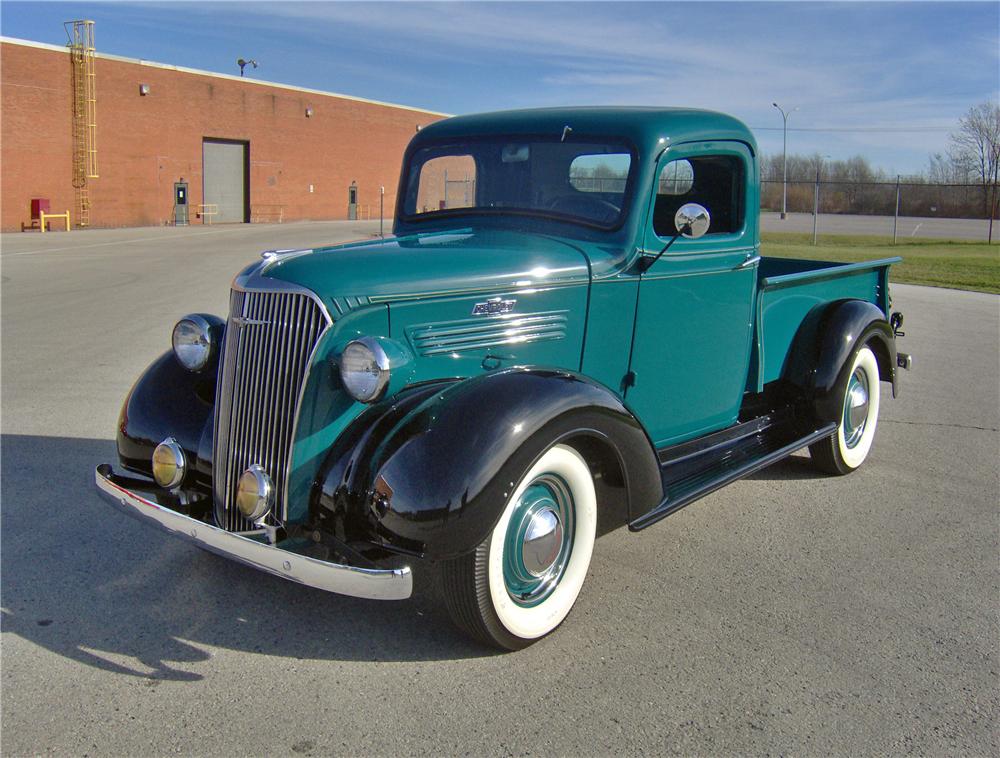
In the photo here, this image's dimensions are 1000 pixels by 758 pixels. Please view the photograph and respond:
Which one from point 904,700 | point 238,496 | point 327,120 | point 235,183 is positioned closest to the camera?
point 904,700

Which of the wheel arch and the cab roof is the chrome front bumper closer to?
the cab roof

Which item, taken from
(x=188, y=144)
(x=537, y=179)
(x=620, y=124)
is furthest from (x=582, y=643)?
(x=188, y=144)

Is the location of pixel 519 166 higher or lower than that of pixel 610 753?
higher

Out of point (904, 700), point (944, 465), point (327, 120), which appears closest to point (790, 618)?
point (904, 700)

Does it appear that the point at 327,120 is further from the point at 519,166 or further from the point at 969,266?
the point at 519,166

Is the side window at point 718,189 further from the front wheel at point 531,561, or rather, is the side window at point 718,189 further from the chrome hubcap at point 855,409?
the front wheel at point 531,561

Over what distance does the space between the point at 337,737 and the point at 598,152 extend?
2.78 m

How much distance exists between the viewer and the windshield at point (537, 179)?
165 inches

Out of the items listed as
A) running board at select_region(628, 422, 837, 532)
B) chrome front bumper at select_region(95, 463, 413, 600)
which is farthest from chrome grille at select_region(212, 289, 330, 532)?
running board at select_region(628, 422, 837, 532)

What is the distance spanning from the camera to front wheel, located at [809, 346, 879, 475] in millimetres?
5422

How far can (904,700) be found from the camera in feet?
9.94

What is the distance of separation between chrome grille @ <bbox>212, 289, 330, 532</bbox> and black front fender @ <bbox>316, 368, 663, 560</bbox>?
256 millimetres

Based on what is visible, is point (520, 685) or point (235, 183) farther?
point (235, 183)

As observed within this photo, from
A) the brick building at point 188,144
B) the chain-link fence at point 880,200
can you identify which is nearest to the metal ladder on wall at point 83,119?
the brick building at point 188,144
